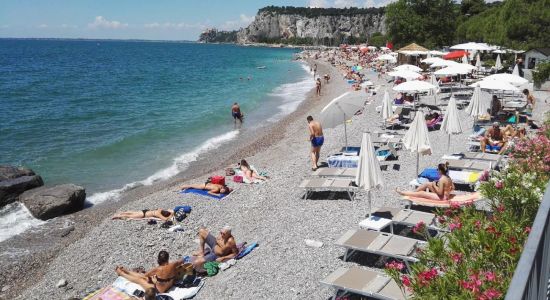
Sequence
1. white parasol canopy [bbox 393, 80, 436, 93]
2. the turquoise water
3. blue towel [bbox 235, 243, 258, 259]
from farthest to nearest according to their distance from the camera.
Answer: the turquoise water → white parasol canopy [bbox 393, 80, 436, 93] → blue towel [bbox 235, 243, 258, 259]

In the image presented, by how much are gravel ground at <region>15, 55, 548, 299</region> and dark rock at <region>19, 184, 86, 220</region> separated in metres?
1.91

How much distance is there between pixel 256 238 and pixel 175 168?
996 cm

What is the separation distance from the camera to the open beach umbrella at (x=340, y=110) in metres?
13.8

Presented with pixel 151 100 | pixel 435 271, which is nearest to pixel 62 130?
pixel 151 100

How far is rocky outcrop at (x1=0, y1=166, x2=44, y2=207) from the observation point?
15703 mm

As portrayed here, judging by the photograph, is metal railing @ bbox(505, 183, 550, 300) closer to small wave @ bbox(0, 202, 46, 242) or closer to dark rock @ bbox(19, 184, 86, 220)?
small wave @ bbox(0, 202, 46, 242)

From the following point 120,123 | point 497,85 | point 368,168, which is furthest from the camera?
point 120,123

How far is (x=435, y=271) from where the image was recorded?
13.1ft

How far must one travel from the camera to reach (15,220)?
46.9 ft

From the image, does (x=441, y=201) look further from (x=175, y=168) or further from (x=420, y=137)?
(x=175, y=168)

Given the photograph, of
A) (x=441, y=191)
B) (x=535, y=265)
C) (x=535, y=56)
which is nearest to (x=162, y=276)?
(x=441, y=191)

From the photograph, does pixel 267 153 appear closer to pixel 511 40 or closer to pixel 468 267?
pixel 468 267

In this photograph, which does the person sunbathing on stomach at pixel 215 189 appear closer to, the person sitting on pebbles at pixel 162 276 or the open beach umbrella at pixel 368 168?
the person sitting on pebbles at pixel 162 276

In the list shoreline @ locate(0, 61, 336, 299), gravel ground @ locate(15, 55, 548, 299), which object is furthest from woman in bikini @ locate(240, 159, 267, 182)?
shoreline @ locate(0, 61, 336, 299)
